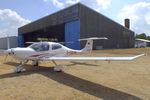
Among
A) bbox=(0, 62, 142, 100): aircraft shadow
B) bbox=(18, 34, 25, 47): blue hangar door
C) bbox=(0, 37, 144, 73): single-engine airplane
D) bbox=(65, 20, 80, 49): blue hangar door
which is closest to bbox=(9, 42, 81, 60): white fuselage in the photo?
bbox=(0, 37, 144, 73): single-engine airplane

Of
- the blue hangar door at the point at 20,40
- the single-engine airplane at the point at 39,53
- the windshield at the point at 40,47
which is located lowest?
the single-engine airplane at the point at 39,53

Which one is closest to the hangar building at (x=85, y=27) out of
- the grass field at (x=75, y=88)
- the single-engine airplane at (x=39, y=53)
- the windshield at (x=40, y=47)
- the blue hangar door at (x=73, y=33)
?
the blue hangar door at (x=73, y=33)

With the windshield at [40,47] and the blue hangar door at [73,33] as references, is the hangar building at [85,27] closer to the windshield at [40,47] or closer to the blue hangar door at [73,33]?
the blue hangar door at [73,33]

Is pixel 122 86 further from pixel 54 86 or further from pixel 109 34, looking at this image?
pixel 109 34

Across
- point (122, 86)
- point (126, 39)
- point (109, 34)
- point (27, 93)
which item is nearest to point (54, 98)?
point (27, 93)

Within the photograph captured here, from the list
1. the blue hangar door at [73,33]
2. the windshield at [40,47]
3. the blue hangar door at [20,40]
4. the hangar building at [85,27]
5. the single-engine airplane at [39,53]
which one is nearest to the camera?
the single-engine airplane at [39,53]

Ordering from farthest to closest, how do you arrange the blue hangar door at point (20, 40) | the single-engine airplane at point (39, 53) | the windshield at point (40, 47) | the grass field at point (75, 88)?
the blue hangar door at point (20, 40), the windshield at point (40, 47), the single-engine airplane at point (39, 53), the grass field at point (75, 88)

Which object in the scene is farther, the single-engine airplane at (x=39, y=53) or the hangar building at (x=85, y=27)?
the hangar building at (x=85, y=27)

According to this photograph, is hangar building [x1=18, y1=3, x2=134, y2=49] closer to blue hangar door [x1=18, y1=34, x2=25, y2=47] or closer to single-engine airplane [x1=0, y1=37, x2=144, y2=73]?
blue hangar door [x1=18, y1=34, x2=25, y2=47]

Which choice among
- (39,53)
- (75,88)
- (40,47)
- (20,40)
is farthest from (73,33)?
(75,88)

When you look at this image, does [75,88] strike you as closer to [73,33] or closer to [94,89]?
[94,89]

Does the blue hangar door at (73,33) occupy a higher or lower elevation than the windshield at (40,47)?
higher

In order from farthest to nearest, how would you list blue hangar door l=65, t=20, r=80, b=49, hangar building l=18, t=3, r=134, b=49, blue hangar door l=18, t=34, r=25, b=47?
1. blue hangar door l=18, t=34, r=25, b=47
2. hangar building l=18, t=3, r=134, b=49
3. blue hangar door l=65, t=20, r=80, b=49

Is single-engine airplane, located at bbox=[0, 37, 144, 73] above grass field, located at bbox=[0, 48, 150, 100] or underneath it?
above
